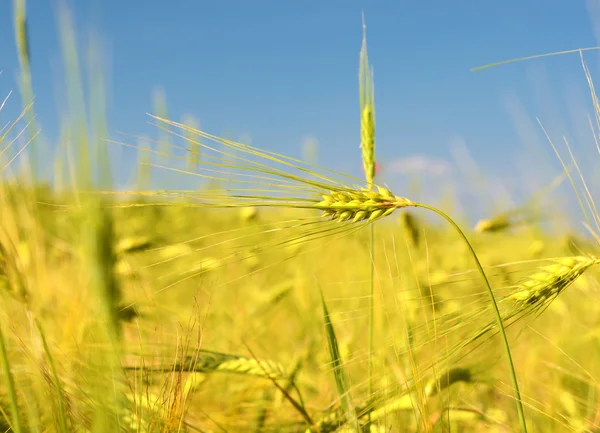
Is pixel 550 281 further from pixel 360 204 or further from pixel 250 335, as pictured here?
pixel 250 335

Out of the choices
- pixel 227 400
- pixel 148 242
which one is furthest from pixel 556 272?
pixel 148 242

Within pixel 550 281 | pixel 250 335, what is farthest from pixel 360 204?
pixel 250 335

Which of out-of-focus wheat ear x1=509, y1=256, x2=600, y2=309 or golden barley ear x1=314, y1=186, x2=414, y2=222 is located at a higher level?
golden barley ear x1=314, y1=186, x2=414, y2=222

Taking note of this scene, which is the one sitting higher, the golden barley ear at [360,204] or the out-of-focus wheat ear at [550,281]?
the golden barley ear at [360,204]

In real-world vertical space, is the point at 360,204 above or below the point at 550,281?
above

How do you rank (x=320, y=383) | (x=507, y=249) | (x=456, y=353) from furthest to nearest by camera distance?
(x=507, y=249), (x=320, y=383), (x=456, y=353)

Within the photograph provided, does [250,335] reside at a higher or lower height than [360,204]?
lower

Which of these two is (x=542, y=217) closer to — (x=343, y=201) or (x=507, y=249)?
(x=507, y=249)

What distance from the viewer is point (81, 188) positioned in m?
0.49

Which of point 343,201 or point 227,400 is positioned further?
point 227,400

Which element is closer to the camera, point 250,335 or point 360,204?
point 360,204

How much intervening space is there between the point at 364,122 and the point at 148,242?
34.4 inches

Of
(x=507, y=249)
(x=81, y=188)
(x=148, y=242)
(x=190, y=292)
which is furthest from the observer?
(x=190, y=292)

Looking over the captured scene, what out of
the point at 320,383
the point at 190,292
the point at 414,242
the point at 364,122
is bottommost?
the point at 320,383
